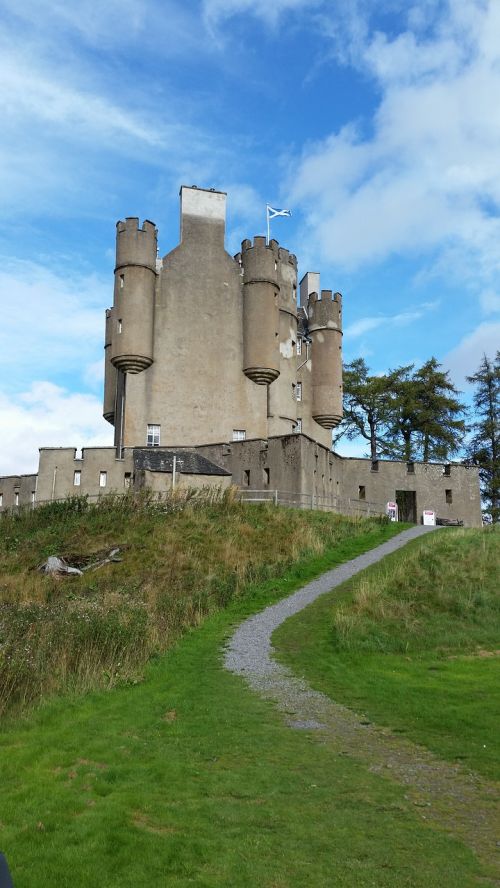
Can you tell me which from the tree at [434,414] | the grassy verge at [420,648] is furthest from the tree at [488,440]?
the grassy verge at [420,648]

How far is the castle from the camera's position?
41438 mm

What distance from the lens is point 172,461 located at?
128ft

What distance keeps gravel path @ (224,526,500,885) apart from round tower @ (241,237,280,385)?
33014 millimetres

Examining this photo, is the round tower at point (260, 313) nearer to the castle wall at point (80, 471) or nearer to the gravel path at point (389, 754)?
the castle wall at point (80, 471)

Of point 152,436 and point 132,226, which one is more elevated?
point 132,226

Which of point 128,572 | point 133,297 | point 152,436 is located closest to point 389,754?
point 128,572

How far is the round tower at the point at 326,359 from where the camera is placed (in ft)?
174

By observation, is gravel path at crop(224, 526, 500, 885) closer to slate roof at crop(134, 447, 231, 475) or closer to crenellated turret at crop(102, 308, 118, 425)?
slate roof at crop(134, 447, 231, 475)

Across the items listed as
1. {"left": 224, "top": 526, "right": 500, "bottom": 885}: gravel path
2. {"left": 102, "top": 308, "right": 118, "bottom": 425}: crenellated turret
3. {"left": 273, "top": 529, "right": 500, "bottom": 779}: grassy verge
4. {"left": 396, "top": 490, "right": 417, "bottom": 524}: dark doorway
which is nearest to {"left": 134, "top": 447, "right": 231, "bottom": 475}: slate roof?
{"left": 102, "top": 308, "right": 118, "bottom": 425}: crenellated turret

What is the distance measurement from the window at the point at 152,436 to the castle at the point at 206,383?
65mm

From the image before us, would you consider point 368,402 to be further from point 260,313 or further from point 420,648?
point 420,648

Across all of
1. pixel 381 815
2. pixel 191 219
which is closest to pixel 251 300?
pixel 191 219

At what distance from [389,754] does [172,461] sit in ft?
105

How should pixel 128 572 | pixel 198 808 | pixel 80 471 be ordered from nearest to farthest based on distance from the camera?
pixel 198 808 < pixel 128 572 < pixel 80 471
